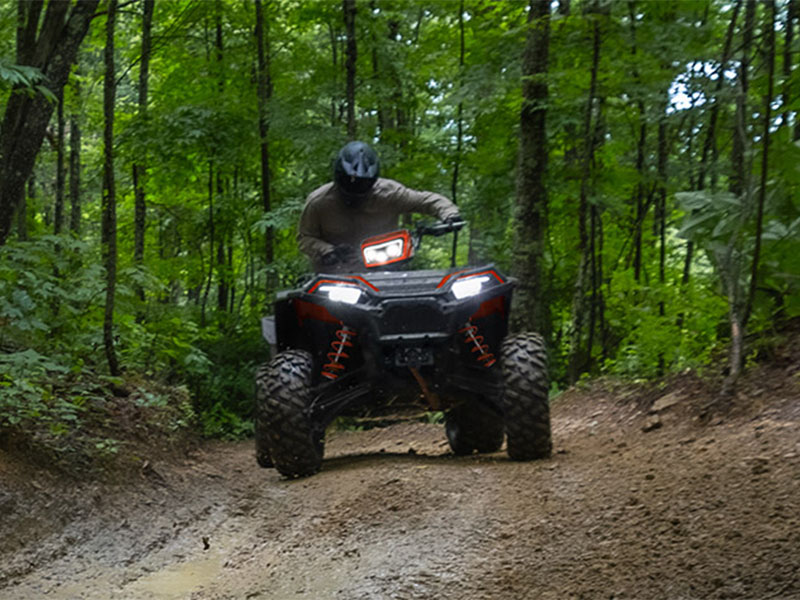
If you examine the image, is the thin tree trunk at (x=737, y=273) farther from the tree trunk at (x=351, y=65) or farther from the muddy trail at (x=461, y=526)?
the tree trunk at (x=351, y=65)

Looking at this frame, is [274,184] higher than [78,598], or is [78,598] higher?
[274,184]

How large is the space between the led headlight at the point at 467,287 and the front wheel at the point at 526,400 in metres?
0.50

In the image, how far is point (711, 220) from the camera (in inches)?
274

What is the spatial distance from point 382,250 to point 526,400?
5.71 feet

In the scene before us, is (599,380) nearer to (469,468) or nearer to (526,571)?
(469,468)

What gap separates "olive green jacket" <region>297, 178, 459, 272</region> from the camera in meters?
7.89

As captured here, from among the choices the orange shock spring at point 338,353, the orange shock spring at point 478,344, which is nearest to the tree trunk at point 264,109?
the orange shock spring at point 338,353

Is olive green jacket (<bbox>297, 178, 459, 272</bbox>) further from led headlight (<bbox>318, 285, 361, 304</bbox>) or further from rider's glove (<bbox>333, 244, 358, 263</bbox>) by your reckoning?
led headlight (<bbox>318, 285, 361, 304</bbox>)

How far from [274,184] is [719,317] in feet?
33.1

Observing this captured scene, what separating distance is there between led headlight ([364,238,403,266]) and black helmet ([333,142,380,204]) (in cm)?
68

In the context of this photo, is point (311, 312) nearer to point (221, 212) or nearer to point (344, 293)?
point (344, 293)

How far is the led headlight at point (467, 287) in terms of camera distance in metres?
6.59

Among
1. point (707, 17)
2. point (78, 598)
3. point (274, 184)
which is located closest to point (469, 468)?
point (78, 598)

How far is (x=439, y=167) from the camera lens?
15.8 m
